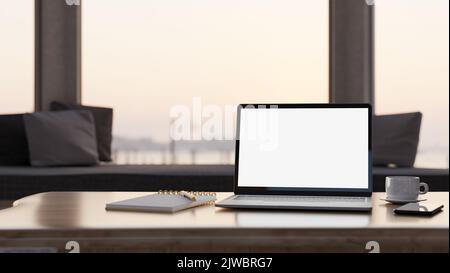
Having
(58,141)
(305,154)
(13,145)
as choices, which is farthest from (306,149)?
(13,145)

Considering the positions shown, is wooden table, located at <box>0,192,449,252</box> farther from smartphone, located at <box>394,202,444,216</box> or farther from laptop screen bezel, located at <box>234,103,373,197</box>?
laptop screen bezel, located at <box>234,103,373,197</box>

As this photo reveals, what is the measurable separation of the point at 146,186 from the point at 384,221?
1940mm

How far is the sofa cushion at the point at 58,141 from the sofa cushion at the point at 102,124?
26 cm

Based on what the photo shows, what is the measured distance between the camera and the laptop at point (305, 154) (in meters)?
1.28

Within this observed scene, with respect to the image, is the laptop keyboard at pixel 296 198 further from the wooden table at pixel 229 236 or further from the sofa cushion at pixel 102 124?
the sofa cushion at pixel 102 124

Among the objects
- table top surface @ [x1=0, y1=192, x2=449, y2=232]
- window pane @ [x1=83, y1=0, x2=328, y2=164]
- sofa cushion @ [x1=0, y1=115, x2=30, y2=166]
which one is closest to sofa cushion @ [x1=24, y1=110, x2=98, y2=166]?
sofa cushion @ [x1=0, y1=115, x2=30, y2=166]

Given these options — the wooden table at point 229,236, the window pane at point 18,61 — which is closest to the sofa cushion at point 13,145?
the window pane at point 18,61

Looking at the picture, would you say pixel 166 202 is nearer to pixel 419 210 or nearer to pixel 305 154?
pixel 305 154

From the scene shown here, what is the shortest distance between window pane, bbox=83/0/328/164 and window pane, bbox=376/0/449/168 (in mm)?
456

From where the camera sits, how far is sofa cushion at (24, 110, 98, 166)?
3.26m

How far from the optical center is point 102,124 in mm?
3742

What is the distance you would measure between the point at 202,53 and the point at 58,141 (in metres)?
1.41
